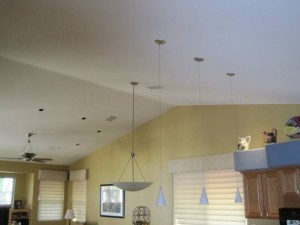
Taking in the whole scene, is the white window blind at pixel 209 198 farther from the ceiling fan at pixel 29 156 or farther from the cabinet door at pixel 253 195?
the ceiling fan at pixel 29 156

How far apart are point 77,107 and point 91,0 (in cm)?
450

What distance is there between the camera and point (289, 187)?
4.83 meters

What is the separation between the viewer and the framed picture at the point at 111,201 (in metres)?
8.98

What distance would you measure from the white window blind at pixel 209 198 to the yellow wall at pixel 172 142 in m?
0.30

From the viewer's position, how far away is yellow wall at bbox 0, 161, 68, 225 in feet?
33.7

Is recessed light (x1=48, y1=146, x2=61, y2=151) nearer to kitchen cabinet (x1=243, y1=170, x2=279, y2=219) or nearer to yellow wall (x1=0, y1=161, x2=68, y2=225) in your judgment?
yellow wall (x1=0, y1=161, x2=68, y2=225)

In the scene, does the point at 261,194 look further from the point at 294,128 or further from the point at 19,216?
the point at 19,216

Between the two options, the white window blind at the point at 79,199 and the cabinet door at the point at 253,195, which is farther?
the white window blind at the point at 79,199

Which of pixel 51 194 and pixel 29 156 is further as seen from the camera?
pixel 51 194

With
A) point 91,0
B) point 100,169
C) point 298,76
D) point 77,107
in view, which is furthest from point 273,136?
point 100,169

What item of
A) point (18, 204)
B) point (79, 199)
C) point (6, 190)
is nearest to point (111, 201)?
point (79, 199)

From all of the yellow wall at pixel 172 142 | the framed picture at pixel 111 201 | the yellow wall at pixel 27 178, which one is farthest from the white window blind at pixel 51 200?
the framed picture at pixel 111 201

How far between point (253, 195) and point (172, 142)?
2920 millimetres

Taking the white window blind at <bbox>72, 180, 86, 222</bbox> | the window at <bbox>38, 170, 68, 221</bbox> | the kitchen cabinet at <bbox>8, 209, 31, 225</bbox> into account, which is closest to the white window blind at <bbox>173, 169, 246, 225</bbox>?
the white window blind at <bbox>72, 180, 86, 222</bbox>
